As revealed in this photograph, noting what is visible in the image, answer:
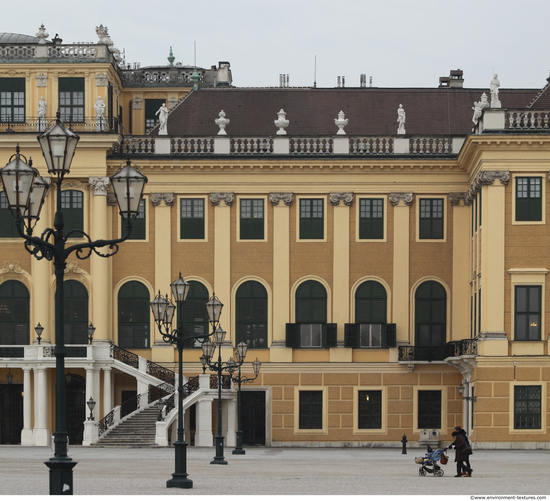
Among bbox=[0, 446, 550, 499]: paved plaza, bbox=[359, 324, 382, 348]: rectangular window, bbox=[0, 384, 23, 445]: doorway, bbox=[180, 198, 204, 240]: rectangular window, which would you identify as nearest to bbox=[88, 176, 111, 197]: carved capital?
bbox=[180, 198, 204, 240]: rectangular window

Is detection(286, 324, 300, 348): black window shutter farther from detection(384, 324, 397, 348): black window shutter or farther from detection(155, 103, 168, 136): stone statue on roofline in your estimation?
detection(155, 103, 168, 136): stone statue on roofline

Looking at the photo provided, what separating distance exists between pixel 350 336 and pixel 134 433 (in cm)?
1046

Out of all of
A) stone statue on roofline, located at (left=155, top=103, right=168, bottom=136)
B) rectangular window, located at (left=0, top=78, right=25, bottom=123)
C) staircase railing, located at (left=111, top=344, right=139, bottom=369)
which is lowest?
staircase railing, located at (left=111, top=344, right=139, bottom=369)

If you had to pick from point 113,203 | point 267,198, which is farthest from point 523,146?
point 113,203

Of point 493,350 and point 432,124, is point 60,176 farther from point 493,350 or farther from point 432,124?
point 432,124

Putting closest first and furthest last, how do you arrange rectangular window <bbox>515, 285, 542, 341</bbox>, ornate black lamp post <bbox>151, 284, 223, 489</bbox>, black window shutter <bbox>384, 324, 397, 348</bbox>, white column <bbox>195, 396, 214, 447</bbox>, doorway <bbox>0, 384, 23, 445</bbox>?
1. ornate black lamp post <bbox>151, 284, 223, 489</bbox>
2. rectangular window <bbox>515, 285, 542, 341</bbox>
3. white column <bbox>195, 396, 214, 447</bbox>
4. doorway <bbox>0, 384, 23, 445</bbox>
5. black window shutter <bbox>384, 324, 397, 348</bbox>

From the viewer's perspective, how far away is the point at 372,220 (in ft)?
172

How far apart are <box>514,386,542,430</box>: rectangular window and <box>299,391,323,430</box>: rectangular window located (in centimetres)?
900

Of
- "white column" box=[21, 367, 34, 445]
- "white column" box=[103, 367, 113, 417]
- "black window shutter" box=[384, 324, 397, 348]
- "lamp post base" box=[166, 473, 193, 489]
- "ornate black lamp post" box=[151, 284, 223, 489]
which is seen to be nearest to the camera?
"lamp post base" box=[166, 473, 193, 489]

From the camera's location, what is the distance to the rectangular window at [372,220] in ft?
171

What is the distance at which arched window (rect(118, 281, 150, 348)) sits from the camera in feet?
171

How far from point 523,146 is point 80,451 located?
67.4 feet

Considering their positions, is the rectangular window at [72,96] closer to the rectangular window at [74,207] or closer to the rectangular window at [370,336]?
the rectangular window at [74,207]

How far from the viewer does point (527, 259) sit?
154 feet
